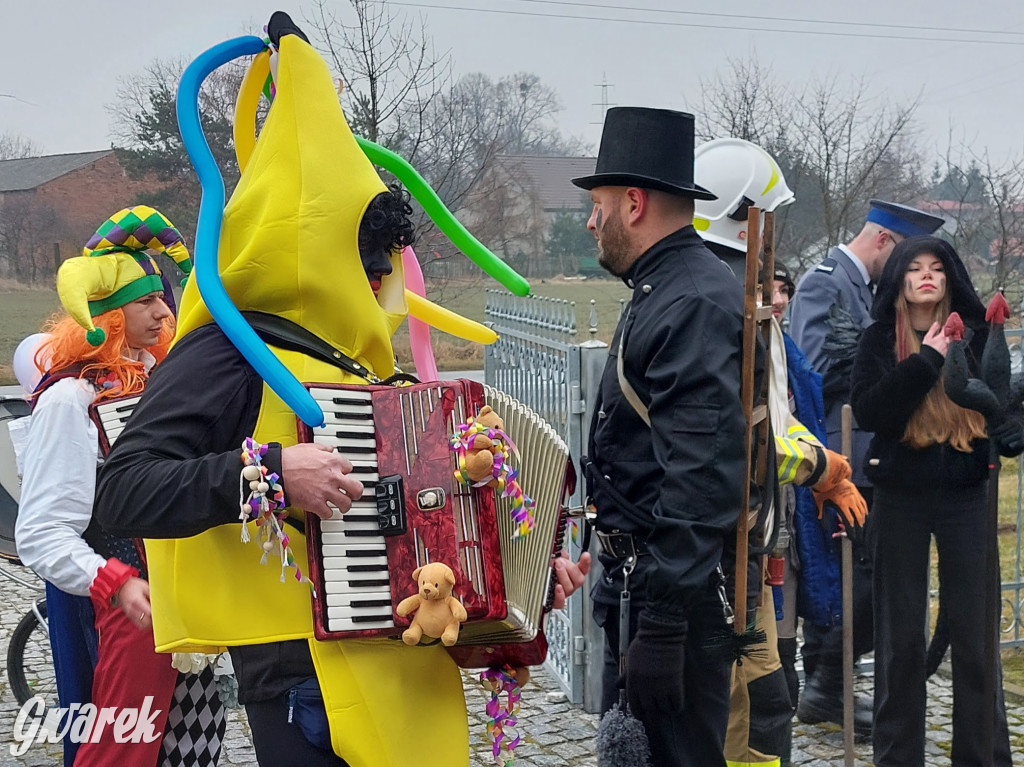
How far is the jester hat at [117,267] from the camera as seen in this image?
338cm

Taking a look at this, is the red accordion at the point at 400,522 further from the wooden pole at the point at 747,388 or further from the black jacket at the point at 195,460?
the wooden pole at the point at 747,388

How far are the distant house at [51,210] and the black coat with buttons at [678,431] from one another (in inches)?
373

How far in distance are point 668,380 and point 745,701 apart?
4.61 feet

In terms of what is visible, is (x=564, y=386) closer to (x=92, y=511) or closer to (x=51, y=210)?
(x=92, y=511)

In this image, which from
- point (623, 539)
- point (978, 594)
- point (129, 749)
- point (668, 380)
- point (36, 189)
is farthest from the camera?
point (36, 189)

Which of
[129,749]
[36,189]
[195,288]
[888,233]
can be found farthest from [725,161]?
[36,189]

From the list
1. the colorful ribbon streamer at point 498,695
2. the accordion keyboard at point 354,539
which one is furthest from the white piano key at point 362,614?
the colorful ribbon streamer at point 498,695

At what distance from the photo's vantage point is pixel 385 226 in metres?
2.59

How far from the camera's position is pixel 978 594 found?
164 inches

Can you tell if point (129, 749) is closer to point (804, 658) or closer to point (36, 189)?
point (804, 658)

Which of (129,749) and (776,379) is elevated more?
(776,379)

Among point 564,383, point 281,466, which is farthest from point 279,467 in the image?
point 564,383

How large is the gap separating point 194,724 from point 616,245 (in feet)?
6.49

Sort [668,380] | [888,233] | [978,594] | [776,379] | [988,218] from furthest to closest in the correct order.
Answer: [988,218] → [888,233] → [978,594] → [776,379] → [668,380]
